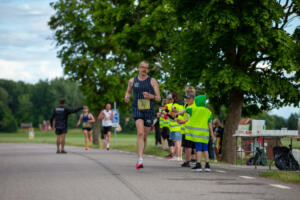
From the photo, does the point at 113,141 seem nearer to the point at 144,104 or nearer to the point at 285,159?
the point at 285,159

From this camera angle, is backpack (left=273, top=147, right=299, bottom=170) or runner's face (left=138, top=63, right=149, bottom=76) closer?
runner's face (left=138, top=63, right=149, bottom=76)

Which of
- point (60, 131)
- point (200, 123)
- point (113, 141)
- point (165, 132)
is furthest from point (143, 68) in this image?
point (113, 141)

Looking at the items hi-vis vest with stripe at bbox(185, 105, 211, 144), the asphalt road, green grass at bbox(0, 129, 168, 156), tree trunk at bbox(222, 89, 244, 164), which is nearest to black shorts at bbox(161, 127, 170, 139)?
green grass at bbox(0, 129, 168, 156)

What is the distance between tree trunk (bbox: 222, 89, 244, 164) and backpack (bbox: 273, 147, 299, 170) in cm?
740

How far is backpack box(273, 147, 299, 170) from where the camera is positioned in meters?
12.9

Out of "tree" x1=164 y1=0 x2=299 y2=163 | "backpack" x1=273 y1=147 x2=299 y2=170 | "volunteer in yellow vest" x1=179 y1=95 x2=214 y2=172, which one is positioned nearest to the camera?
"volunteer in yellow vest" x1=179 y1=95 x2=214 y2=172

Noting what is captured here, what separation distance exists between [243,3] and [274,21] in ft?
4.05

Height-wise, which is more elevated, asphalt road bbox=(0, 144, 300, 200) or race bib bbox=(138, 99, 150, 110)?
race bib bbox=(138, 99, 150, 110)

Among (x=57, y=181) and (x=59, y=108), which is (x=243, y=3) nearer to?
(x=59, y=108)

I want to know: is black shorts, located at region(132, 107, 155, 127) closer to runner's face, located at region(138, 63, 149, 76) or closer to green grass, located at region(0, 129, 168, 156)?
runner's face, located at region(138, 63, 149, 76)

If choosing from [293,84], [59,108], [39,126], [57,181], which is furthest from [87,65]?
[39,126]

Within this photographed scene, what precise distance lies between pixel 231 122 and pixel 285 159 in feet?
25.2

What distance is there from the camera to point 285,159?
Result: 42.9 feet

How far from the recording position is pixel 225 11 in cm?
1661
